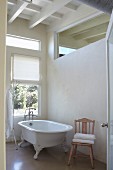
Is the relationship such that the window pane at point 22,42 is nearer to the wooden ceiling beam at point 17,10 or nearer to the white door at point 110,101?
the wooden ceiling beam at point 17,10

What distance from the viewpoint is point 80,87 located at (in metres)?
4.42

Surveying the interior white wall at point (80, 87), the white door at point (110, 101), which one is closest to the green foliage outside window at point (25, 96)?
the interior white wall at point (80, 87)

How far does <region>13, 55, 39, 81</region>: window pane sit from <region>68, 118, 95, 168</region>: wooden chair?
230cm

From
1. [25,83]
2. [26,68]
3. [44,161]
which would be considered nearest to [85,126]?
[44,161]

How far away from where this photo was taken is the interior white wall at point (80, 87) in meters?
3.74

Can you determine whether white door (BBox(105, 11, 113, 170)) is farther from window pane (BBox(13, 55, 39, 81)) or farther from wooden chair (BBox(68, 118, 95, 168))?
window pane (BBox(13, 55, 39, 81))

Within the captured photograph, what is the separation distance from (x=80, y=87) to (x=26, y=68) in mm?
2037

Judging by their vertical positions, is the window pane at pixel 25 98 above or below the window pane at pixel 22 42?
below

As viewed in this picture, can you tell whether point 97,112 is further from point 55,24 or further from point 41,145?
point 55,24

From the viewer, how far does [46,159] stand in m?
3.77

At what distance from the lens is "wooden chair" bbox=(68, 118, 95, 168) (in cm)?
343

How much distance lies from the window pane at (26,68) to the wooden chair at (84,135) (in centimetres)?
230

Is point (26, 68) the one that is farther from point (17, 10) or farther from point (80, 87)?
point (80, 87)

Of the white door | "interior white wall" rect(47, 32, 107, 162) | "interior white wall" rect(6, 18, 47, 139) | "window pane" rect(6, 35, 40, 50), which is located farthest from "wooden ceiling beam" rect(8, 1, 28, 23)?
the white door
